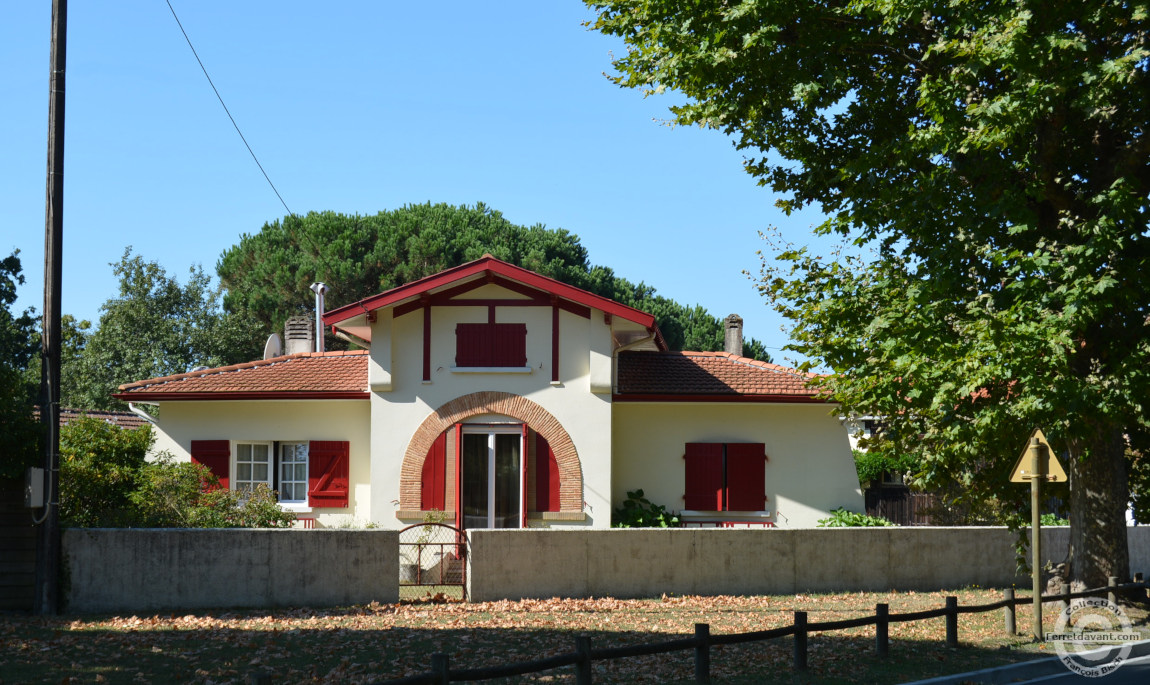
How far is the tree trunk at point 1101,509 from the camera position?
45.7 feet

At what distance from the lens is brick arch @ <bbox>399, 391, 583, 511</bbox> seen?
1975 cm

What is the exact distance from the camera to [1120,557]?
14047 mm

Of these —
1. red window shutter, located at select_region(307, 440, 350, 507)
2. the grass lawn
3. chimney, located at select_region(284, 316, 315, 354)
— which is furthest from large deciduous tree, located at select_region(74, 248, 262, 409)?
the grass lawn

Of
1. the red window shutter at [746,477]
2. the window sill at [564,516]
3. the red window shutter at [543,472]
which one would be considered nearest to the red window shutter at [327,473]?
the red window shutter at [543,472]

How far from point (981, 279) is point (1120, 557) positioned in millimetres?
4339

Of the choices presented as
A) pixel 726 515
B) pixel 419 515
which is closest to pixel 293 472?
pixel 419 515

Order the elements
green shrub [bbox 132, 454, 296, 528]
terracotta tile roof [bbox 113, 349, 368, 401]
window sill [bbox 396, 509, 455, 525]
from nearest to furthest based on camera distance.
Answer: green shrub [bbox 132, 454, 296, 528] < window sill [bbox 396, 509, 455, 525] < terracotta tile roof [bbox 113, 349, 368, 401]

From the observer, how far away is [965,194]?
13211 millimetres

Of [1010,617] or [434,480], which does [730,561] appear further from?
[434,480]

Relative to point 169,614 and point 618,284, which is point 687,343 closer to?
point 618,284

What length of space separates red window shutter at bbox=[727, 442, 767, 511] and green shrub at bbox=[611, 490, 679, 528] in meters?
1.41

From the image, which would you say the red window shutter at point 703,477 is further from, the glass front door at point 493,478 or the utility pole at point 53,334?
the utility pole at point 53,334

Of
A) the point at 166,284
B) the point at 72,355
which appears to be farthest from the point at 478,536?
the point at 72,355

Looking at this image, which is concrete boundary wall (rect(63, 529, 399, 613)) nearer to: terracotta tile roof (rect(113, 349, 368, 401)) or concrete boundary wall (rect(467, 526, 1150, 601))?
concrete boundary wall (rect(467, 526, 1150, 601))
